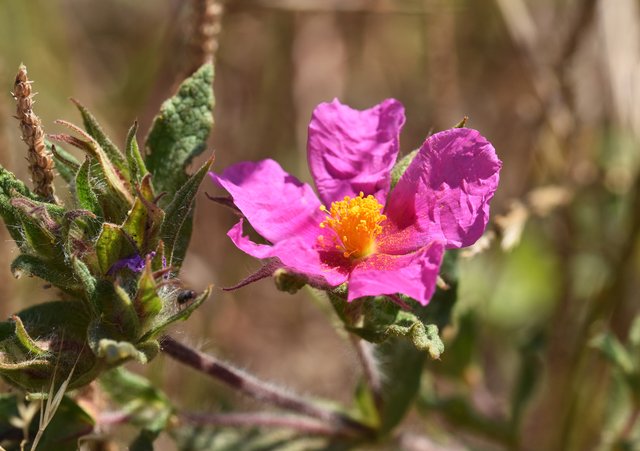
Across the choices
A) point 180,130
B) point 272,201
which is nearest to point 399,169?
point 272,201

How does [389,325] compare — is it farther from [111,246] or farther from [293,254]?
[111,246]

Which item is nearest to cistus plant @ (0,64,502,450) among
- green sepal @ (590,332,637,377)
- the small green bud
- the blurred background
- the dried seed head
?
the small green bud

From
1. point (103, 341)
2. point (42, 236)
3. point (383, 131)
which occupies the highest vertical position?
point (383, 131)

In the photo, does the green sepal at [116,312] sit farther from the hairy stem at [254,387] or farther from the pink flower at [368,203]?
the pink flower at [368,203]

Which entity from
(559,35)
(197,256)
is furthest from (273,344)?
(559,35)

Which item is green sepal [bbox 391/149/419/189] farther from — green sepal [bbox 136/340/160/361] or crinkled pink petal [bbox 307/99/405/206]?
green sepal [bbox 136/340/160/361]

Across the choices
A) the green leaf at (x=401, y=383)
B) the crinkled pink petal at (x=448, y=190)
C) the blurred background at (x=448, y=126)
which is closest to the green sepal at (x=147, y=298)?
the crinkled pink petal at (x=448, y=190)

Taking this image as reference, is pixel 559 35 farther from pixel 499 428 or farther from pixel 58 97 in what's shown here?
pixel 58 97
